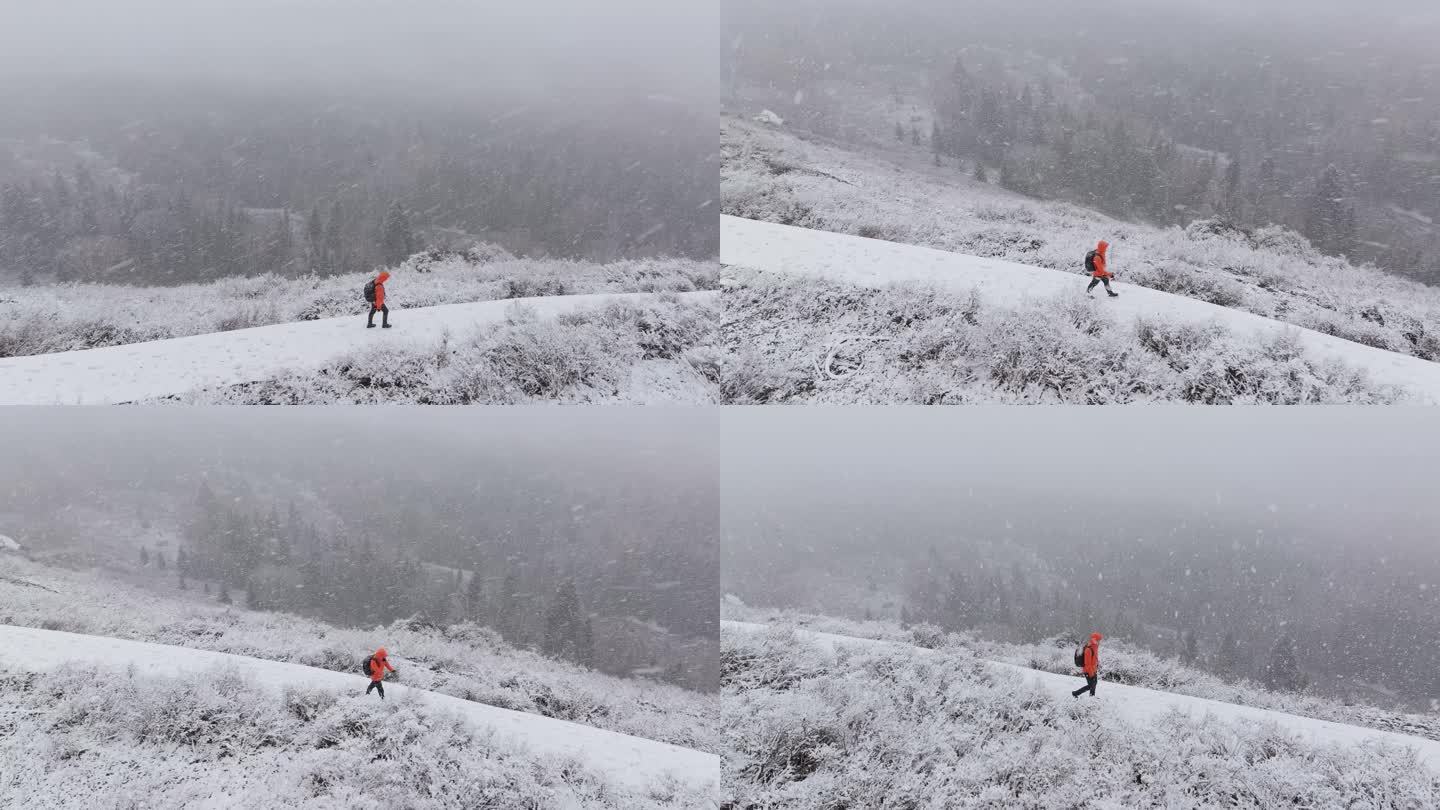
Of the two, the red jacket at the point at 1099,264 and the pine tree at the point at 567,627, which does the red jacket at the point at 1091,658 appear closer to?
the red jacket at the point at 1099,264

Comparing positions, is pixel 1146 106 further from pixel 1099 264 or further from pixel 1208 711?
pixel 1208 711

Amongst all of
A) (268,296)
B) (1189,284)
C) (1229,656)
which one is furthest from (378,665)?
(1229,656)

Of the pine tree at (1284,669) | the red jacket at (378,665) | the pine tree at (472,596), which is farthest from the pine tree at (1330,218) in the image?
the pine tree at (472,596)

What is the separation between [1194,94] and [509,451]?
18286mm

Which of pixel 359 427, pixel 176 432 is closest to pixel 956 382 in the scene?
pixel 359 427

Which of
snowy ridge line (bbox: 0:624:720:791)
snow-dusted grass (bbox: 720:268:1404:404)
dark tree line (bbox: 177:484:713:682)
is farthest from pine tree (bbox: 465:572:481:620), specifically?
snow-dusted grass (bbox: 720:268:1404:404)

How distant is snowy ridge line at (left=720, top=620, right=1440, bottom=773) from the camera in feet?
30.7

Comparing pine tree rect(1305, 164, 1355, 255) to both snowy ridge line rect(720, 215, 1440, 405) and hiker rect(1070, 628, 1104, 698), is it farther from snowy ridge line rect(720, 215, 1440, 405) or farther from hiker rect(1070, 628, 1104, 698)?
hiker rect(1070, 628, 1104, 698)

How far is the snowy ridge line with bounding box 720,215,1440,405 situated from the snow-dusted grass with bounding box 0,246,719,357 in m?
1.20

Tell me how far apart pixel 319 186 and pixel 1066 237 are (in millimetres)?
26229

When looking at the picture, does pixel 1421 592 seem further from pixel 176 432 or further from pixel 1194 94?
pixel 176 432

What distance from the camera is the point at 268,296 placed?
15.2 metres

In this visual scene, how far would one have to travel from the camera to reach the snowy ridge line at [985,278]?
33.8 ft

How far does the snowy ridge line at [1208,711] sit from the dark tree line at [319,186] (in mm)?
12759
